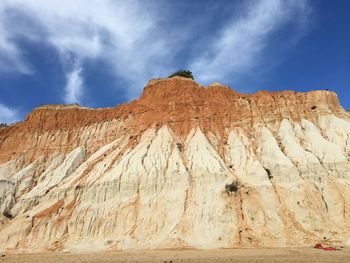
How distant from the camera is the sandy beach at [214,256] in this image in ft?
76.8

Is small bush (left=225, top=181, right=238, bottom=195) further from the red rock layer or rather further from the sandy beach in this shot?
the red rock layer

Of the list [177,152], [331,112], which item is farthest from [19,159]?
[331,112]

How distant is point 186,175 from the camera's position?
3700 centimetres

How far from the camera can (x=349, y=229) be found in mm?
30219

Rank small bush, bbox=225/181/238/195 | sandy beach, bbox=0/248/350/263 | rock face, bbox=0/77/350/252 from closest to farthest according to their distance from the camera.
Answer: sandy beach, bbox=0/248/350/263 → rock face, bbox=0/77/350/252 → small bush, bbox=225/181/238/195

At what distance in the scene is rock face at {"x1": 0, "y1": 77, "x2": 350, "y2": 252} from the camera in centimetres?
3216

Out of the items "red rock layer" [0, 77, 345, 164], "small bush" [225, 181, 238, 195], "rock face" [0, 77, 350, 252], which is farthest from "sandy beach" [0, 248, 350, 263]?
"red rock layer" [0, 77, 345, 164]

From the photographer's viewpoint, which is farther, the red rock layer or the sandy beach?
the red rock layer

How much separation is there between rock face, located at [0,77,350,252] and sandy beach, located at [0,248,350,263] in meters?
2.42

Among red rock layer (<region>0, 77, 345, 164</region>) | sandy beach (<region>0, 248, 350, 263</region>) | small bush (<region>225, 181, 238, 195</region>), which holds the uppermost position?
red rock layer (<region>0, 77, 345, 164</region>)

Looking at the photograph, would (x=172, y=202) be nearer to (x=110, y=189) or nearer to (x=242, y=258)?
(x=110, y=189)

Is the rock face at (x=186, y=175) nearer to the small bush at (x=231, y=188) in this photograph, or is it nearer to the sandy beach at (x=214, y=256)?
the small bush at (x=231, y=188)

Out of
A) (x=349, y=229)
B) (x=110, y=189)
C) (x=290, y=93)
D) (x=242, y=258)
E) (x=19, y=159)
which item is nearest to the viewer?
(x=242, y=258)

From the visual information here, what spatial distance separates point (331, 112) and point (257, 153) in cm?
994
